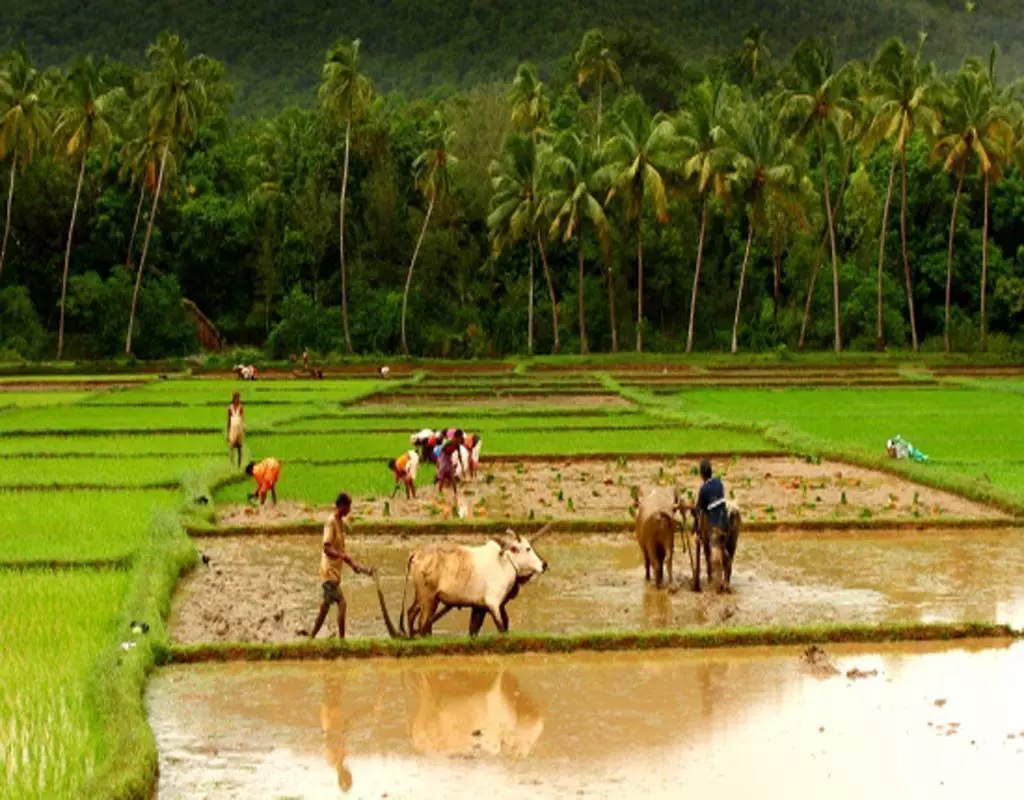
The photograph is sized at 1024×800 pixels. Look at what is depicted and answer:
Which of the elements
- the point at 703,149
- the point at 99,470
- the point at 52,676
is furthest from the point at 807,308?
the point at 52,676

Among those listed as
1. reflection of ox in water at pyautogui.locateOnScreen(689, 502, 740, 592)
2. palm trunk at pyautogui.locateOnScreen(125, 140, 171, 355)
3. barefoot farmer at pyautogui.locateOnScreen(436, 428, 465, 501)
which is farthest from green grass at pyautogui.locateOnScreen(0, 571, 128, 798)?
palm trunk at pyautogui.locateOnScreen(125, 140, 171, 355)

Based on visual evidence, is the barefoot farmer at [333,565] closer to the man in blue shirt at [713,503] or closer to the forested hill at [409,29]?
the man in blue shirt at [713,503]

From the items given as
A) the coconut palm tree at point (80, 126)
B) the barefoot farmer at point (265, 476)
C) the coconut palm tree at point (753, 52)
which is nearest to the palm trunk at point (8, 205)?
the coconut palm tree at point (80, 126)

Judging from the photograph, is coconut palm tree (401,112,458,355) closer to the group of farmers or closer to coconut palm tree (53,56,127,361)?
coconut palm tree (53,56,127,361)

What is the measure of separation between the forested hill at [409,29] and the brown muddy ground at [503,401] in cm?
5218

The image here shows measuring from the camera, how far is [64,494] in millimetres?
19000

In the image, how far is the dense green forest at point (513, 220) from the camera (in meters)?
49.7

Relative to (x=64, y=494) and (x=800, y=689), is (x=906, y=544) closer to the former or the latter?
(x=800, y=689)

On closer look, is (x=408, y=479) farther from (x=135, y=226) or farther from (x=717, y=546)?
(x=135, y=226)

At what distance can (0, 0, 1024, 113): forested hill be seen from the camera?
3546 inches

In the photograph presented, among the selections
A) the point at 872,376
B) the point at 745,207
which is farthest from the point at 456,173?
the point at 872,376

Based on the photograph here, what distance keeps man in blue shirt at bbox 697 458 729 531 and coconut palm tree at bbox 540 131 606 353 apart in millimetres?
36650

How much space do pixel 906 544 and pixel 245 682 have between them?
26.6 feet

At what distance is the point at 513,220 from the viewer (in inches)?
2008
